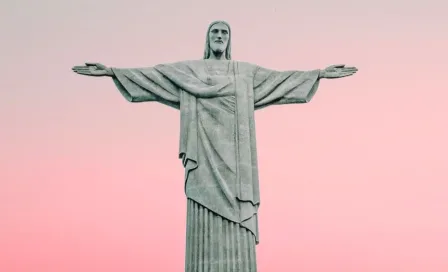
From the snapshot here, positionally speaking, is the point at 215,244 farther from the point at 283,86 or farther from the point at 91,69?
the point at 91,69

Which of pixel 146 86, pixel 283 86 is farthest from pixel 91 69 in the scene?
pixel 283 86

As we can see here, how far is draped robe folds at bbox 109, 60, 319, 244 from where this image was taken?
2164 centimetres

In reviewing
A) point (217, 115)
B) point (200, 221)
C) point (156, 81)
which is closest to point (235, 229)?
point (200, 221)

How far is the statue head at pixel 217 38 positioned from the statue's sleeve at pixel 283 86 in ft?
3.95

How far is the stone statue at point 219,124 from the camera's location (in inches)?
839

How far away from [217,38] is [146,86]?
2543 mm

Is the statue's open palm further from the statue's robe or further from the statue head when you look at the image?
the statue head

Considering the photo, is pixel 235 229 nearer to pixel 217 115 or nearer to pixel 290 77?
pixel 217 115

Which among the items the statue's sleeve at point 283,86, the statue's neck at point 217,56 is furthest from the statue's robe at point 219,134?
the statue's neck at point 217,56

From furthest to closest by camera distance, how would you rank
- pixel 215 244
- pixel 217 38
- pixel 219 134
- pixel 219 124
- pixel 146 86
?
pixel 217 38 → pixel 146 86 → pixel 219 124 → pixel 219 134 → pixel 215 244

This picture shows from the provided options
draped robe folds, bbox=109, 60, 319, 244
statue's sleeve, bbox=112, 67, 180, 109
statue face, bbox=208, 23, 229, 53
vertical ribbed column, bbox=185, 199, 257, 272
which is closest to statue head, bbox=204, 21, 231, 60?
statue face, bbox=208, 23, 229, 53

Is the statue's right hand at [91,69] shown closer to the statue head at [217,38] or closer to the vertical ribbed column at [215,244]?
the statue head at [217,38]

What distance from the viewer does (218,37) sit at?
23281 millimetres

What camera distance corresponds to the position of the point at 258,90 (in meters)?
23.2
